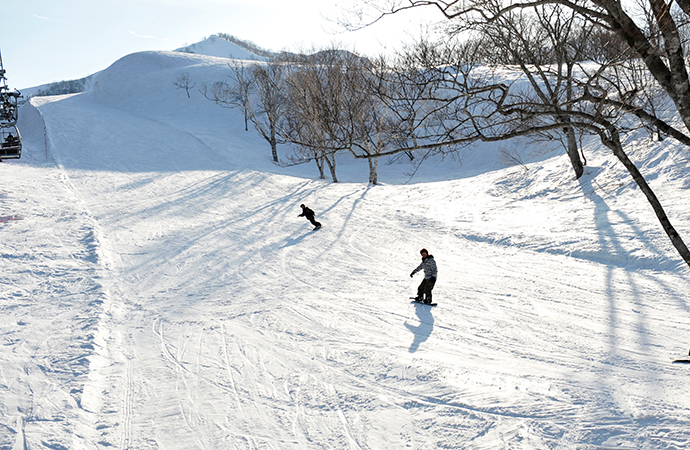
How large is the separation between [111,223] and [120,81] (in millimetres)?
44126

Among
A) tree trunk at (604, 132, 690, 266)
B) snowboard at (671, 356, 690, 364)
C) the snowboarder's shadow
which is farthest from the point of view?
the snowboarder's shadow

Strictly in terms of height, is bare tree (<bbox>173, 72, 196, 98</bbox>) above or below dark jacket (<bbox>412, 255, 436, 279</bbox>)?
above

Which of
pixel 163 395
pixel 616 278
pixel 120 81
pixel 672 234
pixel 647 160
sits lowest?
pixel 163 395

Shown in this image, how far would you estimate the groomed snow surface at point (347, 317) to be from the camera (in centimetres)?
555

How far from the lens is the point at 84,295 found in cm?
993

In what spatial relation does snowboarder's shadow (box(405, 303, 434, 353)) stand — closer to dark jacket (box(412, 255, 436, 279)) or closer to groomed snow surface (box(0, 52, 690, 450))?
groomed snow surface (box(0, 52, 690, 450))

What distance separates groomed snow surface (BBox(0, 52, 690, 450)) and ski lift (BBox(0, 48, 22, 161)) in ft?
6.04

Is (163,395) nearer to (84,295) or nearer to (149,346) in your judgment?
(149,346)

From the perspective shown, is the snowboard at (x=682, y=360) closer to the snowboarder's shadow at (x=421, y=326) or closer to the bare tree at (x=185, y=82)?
the snowboarder's shadow at (x=421, y=326)

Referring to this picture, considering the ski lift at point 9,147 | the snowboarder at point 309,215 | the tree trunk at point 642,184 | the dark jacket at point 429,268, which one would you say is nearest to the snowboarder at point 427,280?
the dark jacket at point 429,268

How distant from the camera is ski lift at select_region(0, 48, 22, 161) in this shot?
62.8 feet

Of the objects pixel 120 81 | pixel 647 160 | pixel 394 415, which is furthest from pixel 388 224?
pixel 120 81

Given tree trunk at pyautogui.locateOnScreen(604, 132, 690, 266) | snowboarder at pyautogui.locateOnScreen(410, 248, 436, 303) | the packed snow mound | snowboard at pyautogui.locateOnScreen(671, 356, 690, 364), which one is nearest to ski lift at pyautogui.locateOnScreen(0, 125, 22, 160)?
snowboarder at pyautogui.locateOnScreen(410, 248, 436, 303)

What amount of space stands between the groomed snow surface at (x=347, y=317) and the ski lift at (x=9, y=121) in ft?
6.04
